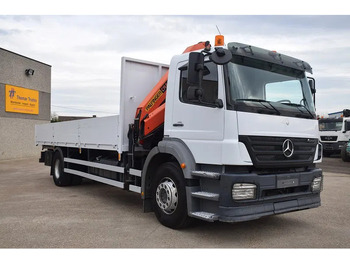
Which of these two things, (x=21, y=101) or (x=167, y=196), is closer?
(x=167, y=196)

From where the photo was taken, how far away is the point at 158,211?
18.7 feet

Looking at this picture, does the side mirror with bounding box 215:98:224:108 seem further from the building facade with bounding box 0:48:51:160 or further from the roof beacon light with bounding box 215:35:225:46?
the building facade with bounding box 0:48:51:160

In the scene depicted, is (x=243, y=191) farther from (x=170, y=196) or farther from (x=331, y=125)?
(x=331, y=125)

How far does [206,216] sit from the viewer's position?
471 cm

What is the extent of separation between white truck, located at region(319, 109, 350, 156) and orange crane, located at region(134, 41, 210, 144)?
1668 cm

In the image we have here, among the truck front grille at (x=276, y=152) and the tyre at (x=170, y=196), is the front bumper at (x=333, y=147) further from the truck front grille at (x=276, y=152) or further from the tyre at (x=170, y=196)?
the tyre at (x=170, y=196)

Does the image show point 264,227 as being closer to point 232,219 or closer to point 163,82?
point 232,219

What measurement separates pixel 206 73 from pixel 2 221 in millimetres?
4226

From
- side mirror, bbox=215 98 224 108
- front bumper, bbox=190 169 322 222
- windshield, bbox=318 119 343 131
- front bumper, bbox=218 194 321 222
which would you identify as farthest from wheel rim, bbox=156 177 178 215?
windshield, bbox=318 119 343 131

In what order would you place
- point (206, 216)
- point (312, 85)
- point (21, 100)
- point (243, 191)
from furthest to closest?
point (21, 100) < point (312, 85) < point (206, 216) < point (243, 191)

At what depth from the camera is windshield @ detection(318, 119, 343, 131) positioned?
20422 millimetres

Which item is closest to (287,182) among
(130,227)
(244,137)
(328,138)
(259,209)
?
(259,209)

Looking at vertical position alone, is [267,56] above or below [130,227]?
above

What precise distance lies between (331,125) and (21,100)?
57.4 feet
